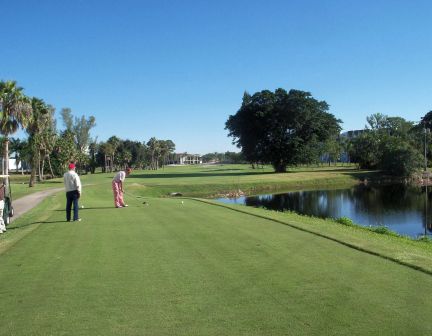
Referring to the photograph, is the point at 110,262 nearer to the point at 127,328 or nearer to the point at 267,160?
the point at 127,328

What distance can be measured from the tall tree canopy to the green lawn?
241 ft

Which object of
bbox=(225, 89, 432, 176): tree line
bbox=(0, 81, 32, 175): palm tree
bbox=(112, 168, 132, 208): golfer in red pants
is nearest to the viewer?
bbox=(112, 168, 132, 208): golfer in red pants

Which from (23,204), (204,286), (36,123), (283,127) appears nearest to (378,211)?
(23,204)

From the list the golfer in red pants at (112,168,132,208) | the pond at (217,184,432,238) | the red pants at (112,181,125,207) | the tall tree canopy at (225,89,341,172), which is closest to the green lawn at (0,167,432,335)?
the golfer in red pants at (112,168,132,208)

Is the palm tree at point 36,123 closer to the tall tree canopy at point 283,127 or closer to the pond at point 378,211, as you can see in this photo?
the pond at point 378,211

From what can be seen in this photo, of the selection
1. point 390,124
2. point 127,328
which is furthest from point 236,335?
point 390,124

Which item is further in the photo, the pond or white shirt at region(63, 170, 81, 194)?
the pond

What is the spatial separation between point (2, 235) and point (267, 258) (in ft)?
26.0

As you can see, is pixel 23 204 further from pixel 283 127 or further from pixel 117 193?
pixel 283 127

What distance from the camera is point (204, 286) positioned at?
22.7 ft

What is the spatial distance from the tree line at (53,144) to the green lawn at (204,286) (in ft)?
44.1

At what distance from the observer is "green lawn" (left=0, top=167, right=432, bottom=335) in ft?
17.7

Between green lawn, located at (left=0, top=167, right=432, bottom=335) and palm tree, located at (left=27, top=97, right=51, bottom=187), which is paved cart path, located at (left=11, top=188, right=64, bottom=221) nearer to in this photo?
green lawn, located at (left=0, top=167, right=432, bottom=335)

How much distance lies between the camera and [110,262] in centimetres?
859
